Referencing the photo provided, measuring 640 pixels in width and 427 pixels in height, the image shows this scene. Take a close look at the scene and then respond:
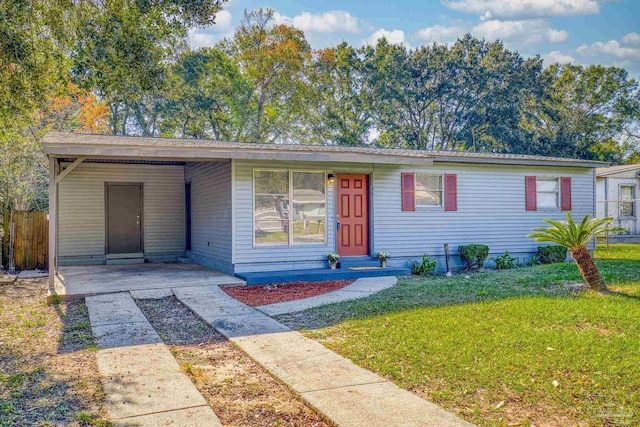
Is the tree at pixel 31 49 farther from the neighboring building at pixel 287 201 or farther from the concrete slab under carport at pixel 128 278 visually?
the concrete slab under carport at pixel 128 278

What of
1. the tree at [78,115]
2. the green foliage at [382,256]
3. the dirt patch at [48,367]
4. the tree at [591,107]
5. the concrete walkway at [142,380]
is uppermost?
the tree at [591,107]

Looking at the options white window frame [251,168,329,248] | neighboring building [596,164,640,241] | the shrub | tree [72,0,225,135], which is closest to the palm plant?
the shrub

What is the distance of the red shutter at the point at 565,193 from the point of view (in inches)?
532

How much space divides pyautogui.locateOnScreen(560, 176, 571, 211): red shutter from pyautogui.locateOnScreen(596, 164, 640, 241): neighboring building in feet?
26.0

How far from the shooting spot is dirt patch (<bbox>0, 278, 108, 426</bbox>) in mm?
3580

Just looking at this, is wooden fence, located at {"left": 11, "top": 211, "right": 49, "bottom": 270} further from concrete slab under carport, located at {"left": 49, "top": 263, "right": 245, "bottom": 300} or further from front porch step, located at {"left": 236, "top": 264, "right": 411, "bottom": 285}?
front porch step, located at {"left": 236, "top": 264, "right": 411, "bottom": 285}

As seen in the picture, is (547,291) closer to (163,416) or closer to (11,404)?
(163,416)

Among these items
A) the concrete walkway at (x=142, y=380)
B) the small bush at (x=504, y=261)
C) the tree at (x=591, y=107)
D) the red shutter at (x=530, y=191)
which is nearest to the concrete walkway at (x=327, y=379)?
the concrete walkway at (x=142, y=380)

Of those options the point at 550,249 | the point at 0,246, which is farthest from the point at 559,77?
the point at 0,246

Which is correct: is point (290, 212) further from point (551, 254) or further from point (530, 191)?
point (551, 254)

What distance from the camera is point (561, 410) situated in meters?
3.49

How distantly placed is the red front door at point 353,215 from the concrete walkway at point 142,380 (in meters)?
5.50

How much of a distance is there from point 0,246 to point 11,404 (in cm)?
930

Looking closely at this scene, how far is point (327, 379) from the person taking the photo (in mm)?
4207
